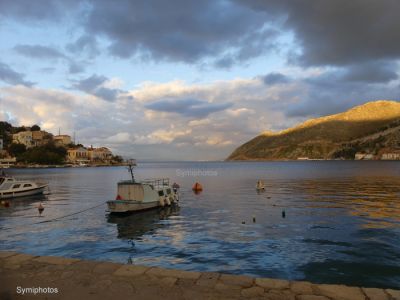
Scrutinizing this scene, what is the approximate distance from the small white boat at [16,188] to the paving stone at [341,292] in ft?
196

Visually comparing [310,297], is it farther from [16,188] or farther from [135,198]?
[16,188]

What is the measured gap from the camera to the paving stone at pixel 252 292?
901 cm

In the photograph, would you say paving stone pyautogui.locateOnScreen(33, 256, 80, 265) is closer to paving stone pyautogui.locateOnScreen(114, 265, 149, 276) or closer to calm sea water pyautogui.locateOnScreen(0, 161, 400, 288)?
paving stone pyautogui.locateOnScreen(114, 265, 149, 276)

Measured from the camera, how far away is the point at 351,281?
53.3ft

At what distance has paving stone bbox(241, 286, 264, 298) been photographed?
9.01 meters

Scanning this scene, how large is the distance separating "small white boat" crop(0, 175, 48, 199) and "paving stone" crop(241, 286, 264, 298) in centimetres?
5835

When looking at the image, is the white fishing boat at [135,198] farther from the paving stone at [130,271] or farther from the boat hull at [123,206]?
the paving stone at [130,271]

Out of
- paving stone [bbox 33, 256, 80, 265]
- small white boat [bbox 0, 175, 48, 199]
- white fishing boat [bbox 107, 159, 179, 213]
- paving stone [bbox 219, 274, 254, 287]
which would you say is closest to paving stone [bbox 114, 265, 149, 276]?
paving stone [bbox 33, 256, 80, 265]

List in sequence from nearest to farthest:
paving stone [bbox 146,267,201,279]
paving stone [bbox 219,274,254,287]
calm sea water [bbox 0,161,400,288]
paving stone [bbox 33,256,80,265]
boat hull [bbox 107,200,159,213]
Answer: paving stone [bbox 219,274,254,287] < paving stone [bbox 146,267,201,279] < paving stone [bbox 33,256,80,265] < calm sea water [bbox 0,161,400,288] < boat hull [bbox 107,200,159,213]

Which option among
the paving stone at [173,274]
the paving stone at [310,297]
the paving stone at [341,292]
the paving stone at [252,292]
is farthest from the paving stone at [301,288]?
the paving stone at [173,274]

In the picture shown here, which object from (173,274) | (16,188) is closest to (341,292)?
(173,274)

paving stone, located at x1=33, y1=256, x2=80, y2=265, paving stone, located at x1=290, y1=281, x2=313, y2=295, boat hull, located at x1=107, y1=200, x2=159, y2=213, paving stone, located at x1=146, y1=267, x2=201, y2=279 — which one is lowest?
boat hull, located at x1=107, y1=200, x2=159, y2=213

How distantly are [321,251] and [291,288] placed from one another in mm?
13230

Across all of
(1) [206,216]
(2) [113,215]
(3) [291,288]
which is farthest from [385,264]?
(2) [113,215]
